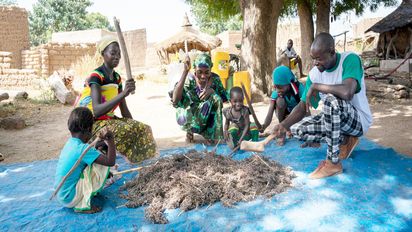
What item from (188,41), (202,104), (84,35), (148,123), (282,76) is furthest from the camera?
(84,35)

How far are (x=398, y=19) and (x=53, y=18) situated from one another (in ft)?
90.7

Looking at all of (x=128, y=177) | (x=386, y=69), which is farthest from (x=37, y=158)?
(x=386, y=69)

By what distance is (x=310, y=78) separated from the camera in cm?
311

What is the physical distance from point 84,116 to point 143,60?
19504 mm

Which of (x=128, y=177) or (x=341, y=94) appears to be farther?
(x=128, y=177)

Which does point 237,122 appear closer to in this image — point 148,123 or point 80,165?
point 80,165

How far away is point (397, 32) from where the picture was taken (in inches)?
445

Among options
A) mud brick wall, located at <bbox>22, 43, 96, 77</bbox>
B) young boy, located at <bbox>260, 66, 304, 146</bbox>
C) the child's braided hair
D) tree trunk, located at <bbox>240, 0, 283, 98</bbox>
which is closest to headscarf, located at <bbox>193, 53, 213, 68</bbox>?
young boy, located at <bbox>260, 66, 304, 146</bbox>

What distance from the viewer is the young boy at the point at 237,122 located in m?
3.77

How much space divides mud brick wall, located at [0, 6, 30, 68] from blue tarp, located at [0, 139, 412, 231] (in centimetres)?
1334

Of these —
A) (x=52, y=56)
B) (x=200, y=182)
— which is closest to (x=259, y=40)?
(x=200, y=182)

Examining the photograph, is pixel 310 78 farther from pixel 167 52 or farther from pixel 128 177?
pixel 167 52

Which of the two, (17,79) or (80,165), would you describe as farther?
(17,79)

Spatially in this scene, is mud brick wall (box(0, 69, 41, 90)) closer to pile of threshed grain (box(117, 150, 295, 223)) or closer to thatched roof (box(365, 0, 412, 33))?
pile of threshed grain (box(117, 150, 295, 223))
